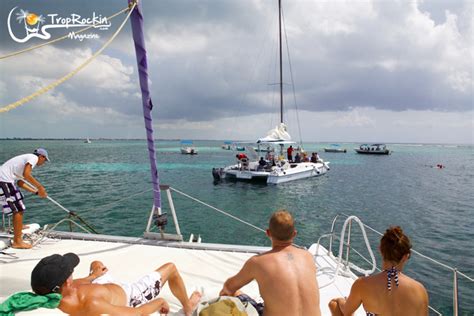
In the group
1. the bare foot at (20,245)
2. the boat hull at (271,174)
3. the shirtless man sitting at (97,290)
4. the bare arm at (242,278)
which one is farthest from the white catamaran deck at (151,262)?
the boat hull at (271,174)

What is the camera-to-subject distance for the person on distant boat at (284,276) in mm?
2010

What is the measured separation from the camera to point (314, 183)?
2806cm

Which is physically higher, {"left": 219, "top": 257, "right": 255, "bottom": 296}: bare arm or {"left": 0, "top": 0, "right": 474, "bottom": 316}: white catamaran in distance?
{"left": 219, "top": 257, "right": 255, "bottom": 296}: bare arm

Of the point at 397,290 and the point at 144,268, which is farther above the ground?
the point at 397,290

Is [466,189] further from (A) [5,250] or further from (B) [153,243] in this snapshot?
(A) [5,250]

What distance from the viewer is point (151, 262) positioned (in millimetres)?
Result: 4242

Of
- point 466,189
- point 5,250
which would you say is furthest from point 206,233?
point 466,189

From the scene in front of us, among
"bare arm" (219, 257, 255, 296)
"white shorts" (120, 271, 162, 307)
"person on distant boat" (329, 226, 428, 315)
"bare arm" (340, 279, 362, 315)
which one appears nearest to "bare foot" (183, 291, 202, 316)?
"white shorts" (120, 271, 162, 307)

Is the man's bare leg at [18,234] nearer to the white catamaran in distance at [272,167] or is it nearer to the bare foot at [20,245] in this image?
the bare foot at [20,245]

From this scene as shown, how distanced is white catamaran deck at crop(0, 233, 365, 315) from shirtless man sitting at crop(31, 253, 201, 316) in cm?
54

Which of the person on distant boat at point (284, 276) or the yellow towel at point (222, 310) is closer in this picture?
the yellow towel at point (222, 310)

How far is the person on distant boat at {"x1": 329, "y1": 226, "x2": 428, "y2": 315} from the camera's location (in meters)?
1.96

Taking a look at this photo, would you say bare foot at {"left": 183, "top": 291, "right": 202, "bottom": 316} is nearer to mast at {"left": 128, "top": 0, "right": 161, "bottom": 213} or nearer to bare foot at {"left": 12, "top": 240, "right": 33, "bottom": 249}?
mast at {"left": 128, "top": 0, "right": 161, "bottom": 213}

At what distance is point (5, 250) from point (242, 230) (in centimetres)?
946
